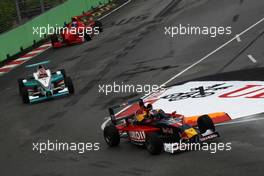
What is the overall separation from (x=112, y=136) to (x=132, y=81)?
361 inches

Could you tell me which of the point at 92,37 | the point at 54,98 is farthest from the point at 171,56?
the point at 92,37

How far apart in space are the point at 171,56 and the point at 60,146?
1193 cm

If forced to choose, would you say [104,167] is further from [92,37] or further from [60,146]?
[92,37]

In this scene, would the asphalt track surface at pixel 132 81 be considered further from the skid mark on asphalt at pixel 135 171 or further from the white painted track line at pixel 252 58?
the white painted track line at pixel 252 58

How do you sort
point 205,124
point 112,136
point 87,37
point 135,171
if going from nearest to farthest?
point 135,171, point 205,124, point 112,136, point 87,37

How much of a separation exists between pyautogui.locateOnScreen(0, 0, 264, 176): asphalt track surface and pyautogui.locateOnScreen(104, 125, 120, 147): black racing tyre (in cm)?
21

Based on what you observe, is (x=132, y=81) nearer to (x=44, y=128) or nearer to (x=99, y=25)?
(x=44, y=128)

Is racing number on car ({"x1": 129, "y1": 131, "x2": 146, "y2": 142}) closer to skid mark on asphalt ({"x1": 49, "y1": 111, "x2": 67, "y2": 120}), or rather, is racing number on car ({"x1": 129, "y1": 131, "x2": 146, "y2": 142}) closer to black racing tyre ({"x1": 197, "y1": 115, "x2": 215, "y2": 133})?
black racing tyre ({"x1": 197, "y1": 115, "x2": 215, "y2": 133})

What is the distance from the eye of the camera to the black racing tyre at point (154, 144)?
15345 mm

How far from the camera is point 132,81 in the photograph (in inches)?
1034

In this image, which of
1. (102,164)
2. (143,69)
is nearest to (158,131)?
(102,164)

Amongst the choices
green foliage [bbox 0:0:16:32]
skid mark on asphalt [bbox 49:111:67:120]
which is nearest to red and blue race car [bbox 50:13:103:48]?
green foliage [bbox 0:0:16:32]

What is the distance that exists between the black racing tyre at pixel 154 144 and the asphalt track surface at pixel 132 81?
152mm

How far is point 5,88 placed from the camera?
3058 centimetres
